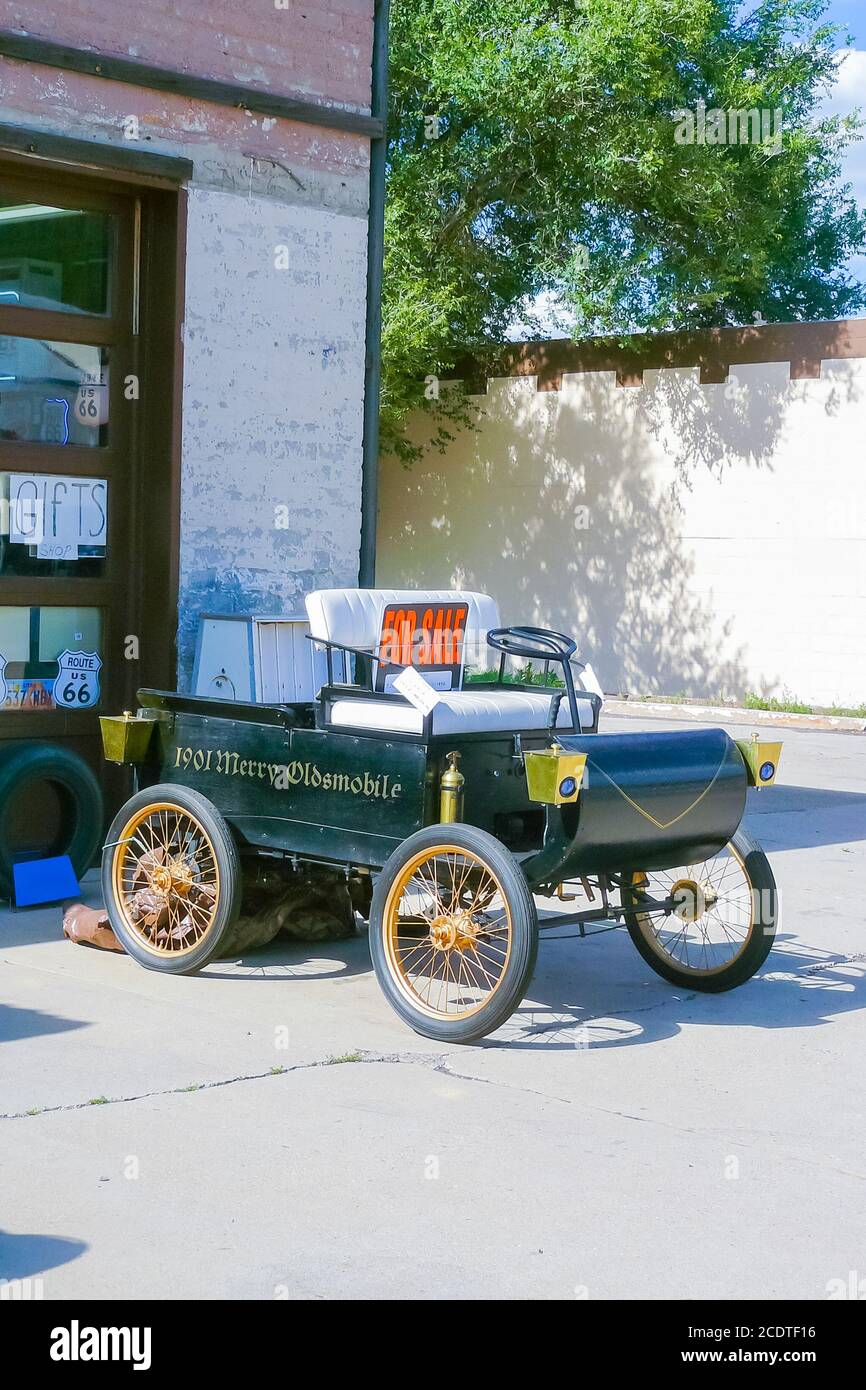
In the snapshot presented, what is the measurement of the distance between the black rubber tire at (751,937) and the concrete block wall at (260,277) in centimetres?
337

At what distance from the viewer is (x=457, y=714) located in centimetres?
628

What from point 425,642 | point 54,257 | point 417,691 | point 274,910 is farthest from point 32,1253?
point 54,257

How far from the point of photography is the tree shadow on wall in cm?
2002

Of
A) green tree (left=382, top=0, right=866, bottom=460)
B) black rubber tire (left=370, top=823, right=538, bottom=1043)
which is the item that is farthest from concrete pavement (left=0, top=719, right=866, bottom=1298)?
green tree (left=382, top=0, right=866, bottom=460)

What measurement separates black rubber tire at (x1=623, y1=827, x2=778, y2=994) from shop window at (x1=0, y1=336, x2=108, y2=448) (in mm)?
4118

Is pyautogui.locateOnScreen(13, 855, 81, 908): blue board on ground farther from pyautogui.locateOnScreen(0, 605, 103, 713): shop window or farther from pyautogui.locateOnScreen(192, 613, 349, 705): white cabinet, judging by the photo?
pyautogui.locateOnScreen(192, 613, 349, 705): white cabinet

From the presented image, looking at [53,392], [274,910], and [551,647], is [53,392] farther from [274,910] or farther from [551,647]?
[551,647]

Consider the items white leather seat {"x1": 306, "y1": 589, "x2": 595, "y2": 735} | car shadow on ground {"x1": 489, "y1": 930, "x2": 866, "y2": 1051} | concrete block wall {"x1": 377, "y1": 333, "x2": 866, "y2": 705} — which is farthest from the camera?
concrete block wall {"x1": 377, "y1": 333, "x2": 866, "y2": 705}

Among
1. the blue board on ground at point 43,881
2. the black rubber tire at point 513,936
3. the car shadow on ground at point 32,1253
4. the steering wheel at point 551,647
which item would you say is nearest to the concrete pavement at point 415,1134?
the car shadow on ground at point 32,1253

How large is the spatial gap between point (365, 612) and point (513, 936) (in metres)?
1.85

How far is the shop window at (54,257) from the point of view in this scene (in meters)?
8.62

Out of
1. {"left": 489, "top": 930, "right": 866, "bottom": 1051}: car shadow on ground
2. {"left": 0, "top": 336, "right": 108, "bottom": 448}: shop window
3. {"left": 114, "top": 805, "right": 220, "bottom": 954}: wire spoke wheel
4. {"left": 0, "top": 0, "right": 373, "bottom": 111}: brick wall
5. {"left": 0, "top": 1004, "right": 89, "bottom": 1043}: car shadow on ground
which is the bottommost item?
{"left": 489, "top": 930, "right": 866, "bottom": 1051}: car shadow on ground

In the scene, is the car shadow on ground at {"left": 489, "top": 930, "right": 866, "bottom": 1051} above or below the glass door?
below
